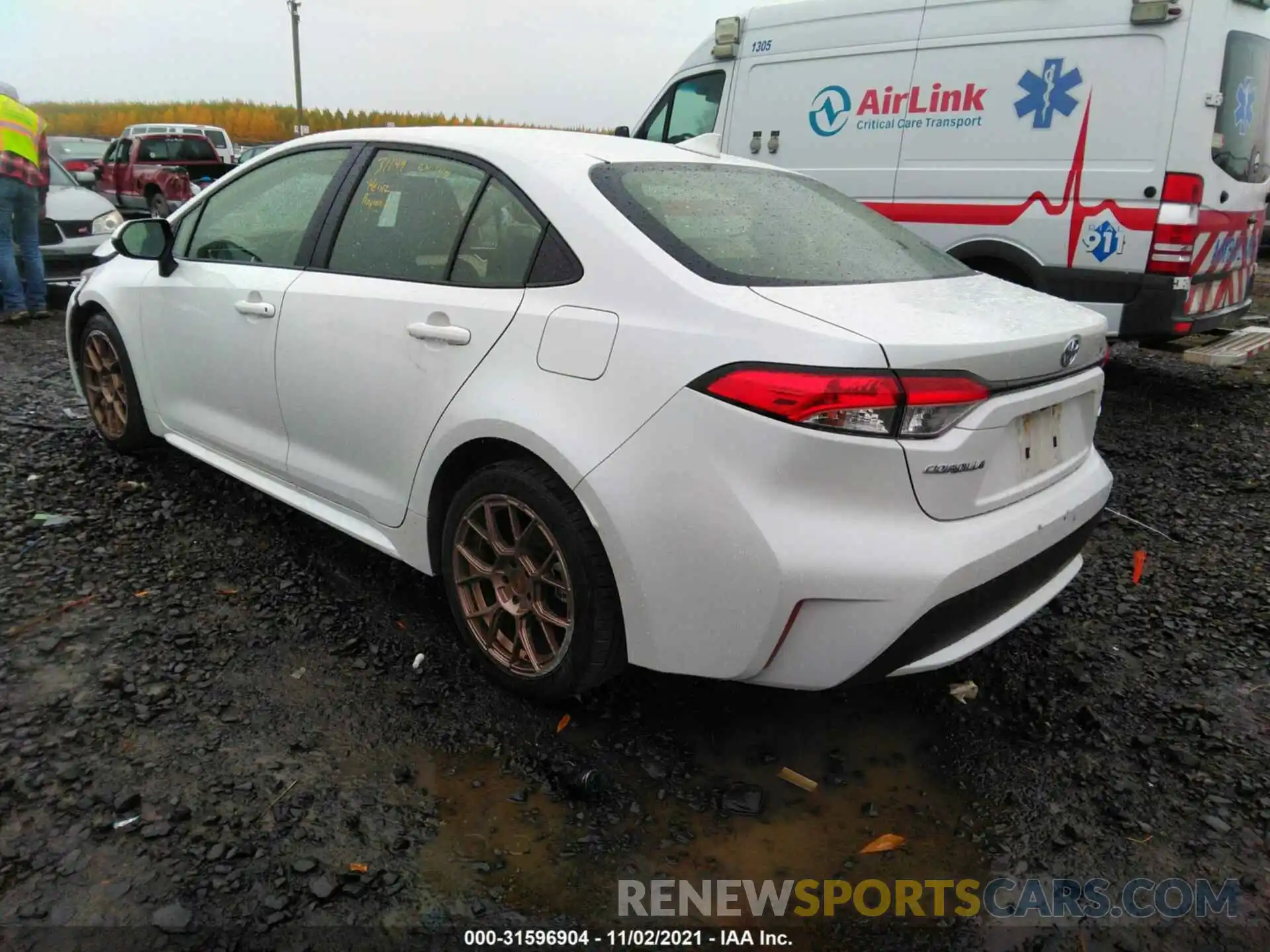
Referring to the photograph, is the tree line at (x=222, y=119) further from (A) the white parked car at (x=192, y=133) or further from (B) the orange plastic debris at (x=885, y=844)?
(B) the orange plastic debris at (x=885, y=844)

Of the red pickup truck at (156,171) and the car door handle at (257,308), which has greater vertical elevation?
the red pickup truck at (156,171)

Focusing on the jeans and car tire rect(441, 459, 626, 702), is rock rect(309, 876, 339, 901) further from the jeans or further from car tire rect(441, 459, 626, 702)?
the jeans

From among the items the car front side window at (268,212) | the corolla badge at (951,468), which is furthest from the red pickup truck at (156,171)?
the corolla badge at (951,468)

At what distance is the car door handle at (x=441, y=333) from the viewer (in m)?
2.50

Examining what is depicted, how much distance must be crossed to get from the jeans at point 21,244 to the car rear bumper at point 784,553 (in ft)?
24.4

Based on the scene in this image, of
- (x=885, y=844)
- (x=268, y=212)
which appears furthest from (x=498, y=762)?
(x=268, y=212)

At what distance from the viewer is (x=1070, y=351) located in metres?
2.30

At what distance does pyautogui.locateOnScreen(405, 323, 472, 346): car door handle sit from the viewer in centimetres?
250

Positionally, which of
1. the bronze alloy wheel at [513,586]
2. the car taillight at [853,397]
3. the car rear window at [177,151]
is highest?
the car rear window at [177,151]

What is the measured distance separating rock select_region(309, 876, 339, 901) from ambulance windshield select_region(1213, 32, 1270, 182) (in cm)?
Answer: 585

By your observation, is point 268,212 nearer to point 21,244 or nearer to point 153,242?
point 153,242

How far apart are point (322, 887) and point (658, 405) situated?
4.11 ft

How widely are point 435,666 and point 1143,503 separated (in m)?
3.37

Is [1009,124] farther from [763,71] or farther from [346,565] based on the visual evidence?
[346,565]
